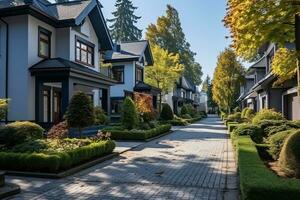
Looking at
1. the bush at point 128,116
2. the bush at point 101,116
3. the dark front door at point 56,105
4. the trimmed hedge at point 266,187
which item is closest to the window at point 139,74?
the bush at point 101,116

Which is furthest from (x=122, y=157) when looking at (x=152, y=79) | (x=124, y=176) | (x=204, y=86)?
(x=204, y=86)

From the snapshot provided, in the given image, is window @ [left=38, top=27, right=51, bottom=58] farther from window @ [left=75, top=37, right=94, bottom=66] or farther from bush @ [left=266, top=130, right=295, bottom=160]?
bush @ [left=266, top=130, right=295, bottom=160]

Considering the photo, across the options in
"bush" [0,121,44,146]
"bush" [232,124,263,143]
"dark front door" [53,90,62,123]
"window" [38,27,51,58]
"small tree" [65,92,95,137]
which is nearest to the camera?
"bush" [0,121,44,146]

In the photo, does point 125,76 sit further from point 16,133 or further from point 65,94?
point 16,133

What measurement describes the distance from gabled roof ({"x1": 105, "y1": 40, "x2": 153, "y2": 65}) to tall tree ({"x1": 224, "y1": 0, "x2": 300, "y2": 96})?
1081 inches

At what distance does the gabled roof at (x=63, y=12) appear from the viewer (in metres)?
20.1

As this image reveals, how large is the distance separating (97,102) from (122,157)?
15790mm

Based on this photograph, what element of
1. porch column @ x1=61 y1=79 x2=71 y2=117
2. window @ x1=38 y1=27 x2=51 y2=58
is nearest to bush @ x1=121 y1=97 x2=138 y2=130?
porch column @ x1=61 y1=79 x2=71 y2=117

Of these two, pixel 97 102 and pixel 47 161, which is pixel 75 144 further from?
pixel 97 102

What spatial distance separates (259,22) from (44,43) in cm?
1564

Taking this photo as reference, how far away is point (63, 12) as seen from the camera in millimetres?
24078

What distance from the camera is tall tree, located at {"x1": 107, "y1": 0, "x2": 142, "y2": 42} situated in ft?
239

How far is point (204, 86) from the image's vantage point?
13200cm

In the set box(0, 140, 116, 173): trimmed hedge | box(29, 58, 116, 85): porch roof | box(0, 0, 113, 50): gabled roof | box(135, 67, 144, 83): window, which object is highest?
box(0, 0, 113, 50): gabled roof
